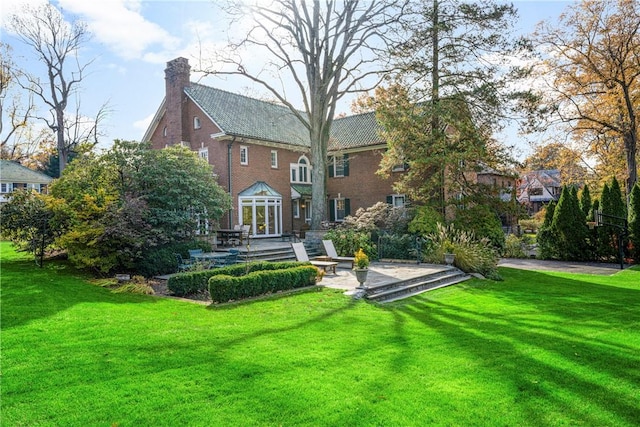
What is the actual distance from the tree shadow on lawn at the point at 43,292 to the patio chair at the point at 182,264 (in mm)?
2551

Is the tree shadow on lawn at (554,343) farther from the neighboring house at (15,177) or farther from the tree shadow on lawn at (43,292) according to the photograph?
the neighboring house at (15,177)

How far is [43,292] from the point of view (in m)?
9.38

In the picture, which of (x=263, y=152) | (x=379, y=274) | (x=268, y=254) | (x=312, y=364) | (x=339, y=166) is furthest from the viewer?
(x=339, y=166)

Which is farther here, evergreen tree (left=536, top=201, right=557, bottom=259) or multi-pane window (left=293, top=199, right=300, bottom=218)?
multi-pane window (left=293, top=199, right=300, bottom=218)

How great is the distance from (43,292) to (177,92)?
17.2 m

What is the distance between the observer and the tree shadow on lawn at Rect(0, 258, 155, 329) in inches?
296

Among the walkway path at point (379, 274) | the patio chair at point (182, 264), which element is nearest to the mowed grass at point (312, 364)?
the walkway path at point (379, 274)

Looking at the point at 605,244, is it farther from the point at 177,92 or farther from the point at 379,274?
the point at 177,92

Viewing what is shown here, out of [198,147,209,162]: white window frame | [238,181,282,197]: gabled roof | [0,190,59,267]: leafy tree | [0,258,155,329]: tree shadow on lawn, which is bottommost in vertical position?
[0,258,155,329]: tree shadow on lawn

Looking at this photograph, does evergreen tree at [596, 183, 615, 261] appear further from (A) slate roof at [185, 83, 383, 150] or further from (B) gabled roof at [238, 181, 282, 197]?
Answer: (B) gabled roof at [238, 181, 282, 197]

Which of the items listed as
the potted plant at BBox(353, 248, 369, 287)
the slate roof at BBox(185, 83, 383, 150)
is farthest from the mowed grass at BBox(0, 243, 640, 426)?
the slate roof at BBox(185, 83, 383, 150)

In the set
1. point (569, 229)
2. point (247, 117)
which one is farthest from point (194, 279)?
point (569, 229)

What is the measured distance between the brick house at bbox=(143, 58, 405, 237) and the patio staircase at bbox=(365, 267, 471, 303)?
35.5 feet

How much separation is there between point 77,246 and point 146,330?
7.04 metres
